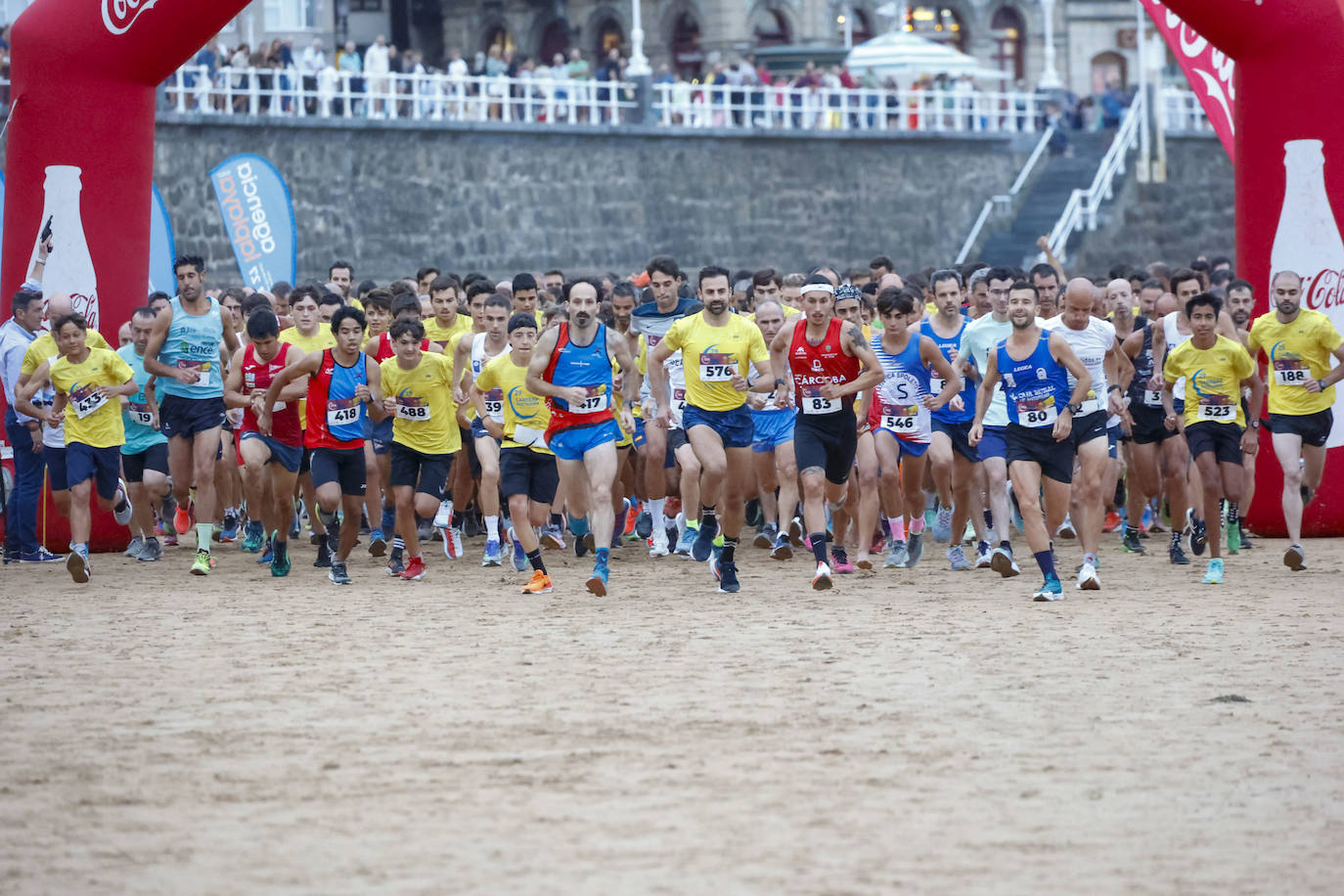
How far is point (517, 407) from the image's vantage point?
40.9 feet

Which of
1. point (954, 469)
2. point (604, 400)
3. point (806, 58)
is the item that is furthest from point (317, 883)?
point (806, 58)

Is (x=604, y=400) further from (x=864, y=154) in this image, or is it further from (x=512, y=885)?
(x=864, y=154)

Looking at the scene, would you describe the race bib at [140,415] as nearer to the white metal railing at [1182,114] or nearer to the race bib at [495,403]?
the race bib at [495,403]

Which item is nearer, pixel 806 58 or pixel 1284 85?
pixel 1284 85

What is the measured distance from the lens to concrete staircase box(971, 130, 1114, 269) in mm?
37125

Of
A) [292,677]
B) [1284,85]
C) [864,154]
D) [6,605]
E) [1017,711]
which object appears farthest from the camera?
[864,154]

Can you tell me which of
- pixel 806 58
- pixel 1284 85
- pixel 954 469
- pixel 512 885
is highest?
pixel 806 58

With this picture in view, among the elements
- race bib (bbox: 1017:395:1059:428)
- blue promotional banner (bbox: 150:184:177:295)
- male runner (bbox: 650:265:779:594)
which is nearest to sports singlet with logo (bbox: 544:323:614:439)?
male runner (bbox: 650:265:779:594)

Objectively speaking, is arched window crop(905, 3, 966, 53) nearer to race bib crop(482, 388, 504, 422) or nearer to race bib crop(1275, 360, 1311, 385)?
race bib crop(1275, 360, 1311, 385)

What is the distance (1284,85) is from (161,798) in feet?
34.9

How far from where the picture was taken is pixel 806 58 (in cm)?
4019

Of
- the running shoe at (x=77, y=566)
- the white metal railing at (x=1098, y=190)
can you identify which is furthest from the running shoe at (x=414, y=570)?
the white metal railing at (x=1098, y=190)

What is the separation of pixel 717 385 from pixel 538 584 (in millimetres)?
1744

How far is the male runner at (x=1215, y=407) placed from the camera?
12.4 metres
